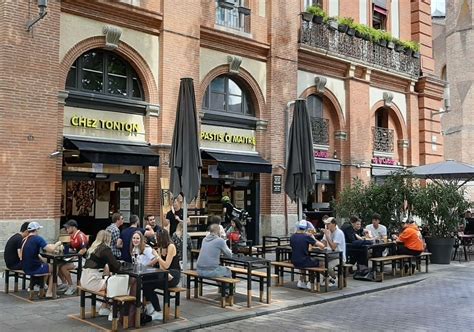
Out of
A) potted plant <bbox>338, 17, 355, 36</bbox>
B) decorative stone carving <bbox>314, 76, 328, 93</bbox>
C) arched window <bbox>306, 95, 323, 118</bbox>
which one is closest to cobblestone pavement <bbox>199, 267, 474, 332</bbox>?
arched window <bbox>306, 95, 323, 118</bbox>

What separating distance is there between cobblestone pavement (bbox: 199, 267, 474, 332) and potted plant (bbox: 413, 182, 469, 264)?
14.3ft

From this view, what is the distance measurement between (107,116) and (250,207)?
5983 mm

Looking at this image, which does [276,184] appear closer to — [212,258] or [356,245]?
[356,245]

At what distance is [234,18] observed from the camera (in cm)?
1756

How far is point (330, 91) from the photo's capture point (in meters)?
20.7

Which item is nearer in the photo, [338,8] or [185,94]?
[185,94]

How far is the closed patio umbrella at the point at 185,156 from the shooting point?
1030 centimetres

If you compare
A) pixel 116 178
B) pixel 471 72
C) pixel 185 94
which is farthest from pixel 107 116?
pixel 471 72

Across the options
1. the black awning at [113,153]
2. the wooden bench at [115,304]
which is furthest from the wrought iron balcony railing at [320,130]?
the wooden bench at [115,304]

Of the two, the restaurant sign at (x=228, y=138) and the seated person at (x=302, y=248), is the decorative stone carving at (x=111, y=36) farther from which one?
the seated person at (x=302, y=248)

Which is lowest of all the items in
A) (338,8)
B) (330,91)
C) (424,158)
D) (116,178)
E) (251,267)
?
(251,267)

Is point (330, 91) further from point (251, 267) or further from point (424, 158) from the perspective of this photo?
point (251, 267)

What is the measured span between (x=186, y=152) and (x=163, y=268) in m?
2.89

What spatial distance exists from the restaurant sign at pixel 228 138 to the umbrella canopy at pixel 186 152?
5636 mm
